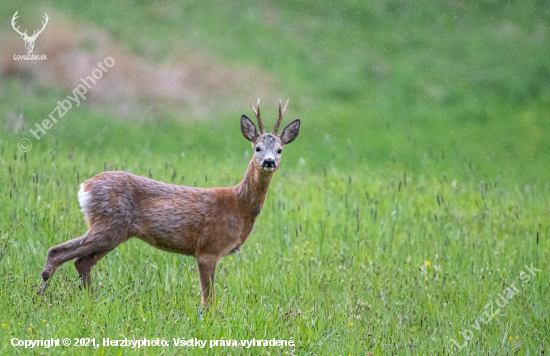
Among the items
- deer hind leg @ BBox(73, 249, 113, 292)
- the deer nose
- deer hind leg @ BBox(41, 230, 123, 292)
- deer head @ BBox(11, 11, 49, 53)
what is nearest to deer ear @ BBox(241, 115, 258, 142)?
the deer nose

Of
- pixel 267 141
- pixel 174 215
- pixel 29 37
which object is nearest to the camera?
pixel 174 215

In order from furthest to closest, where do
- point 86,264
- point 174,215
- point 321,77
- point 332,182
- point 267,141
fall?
point 321,77 → point 332,182 → point 267,141 → point 174,215 → point 86,264

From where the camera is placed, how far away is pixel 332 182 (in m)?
10.2

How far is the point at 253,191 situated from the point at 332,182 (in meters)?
4.79

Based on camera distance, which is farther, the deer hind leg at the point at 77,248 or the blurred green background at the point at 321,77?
the blurred green background at the point at 321,77

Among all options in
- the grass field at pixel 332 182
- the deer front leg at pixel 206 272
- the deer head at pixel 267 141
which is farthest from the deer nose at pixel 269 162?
the grass field at pixel 332 182

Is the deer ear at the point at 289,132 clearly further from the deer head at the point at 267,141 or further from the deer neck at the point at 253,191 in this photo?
the deer neck at the point at 253,191

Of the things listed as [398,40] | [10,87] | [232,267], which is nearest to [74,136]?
[10,87]

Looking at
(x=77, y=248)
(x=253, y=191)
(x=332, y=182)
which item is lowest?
(x=77, y=248)

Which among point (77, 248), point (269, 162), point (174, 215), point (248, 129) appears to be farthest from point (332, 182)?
point (77, 248)

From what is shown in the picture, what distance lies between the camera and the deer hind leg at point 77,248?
475 centimetres

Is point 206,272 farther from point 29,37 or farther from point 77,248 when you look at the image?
point 29,37

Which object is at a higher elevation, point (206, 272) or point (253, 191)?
point (253, 191)

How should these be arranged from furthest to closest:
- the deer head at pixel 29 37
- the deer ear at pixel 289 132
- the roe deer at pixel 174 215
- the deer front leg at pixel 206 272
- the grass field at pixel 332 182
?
the deer head at pixel 29 37, the deer ear at pixel 289 132, the deer front leg at pixel 206 272, the roe deer at pixel 174 215, the grass field at pixel 332 182
